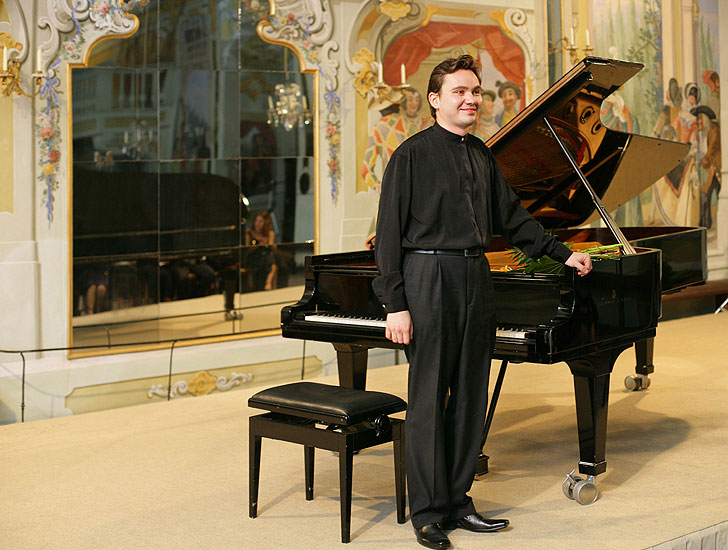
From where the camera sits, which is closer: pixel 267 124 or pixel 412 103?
pixel 267 124

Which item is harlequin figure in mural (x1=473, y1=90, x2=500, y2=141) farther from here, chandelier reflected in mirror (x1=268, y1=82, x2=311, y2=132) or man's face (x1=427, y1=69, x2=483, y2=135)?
man's face (x1=427, y1=69, x2=483, y2=135)

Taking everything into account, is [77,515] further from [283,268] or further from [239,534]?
[283,268]

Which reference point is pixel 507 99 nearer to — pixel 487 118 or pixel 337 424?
pixel 487 118

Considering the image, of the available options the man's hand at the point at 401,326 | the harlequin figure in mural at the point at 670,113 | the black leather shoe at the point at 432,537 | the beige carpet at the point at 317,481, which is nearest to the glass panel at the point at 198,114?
the beige carpet at the point at 317,481

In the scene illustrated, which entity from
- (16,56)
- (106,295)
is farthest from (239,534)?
(16,56)

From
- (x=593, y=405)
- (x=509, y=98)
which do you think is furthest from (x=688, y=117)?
(x=593, y=405)

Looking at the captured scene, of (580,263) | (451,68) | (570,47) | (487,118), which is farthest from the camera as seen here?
(570,47)

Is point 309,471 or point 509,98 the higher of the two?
point 509,98

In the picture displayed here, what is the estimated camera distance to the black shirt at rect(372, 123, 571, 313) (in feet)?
9.68

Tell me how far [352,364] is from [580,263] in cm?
119

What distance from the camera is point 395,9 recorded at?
719cm

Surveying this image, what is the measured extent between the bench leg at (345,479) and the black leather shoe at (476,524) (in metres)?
0.34

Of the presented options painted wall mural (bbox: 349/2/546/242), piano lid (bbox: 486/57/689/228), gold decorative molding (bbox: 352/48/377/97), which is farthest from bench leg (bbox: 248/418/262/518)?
gold decorative molding (bbox: 352/48/377/97)

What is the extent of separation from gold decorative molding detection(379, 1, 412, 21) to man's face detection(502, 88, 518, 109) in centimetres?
115
